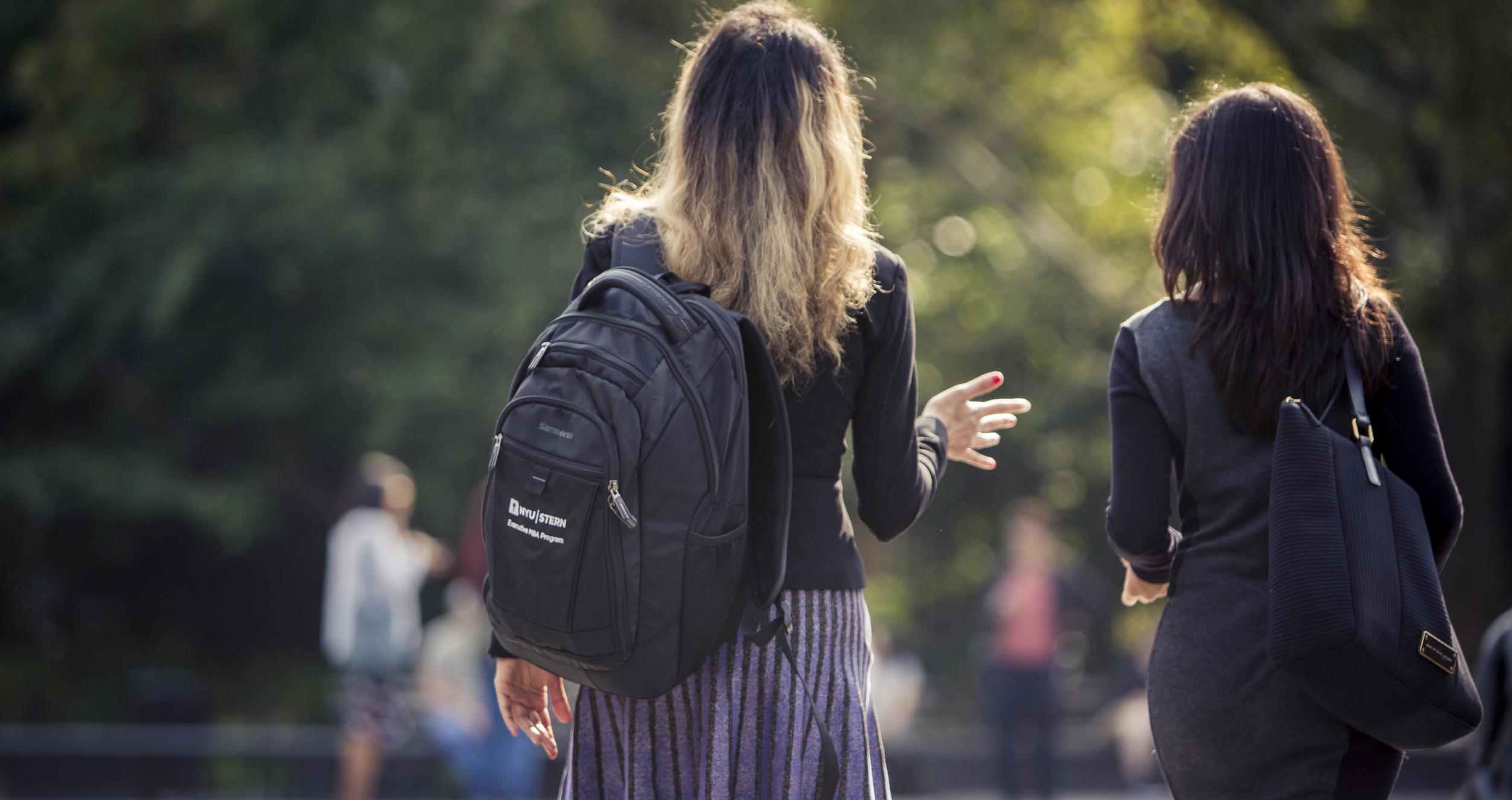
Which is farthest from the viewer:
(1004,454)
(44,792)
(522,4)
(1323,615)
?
(1004,454)

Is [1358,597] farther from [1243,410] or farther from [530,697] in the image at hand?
[530,697]

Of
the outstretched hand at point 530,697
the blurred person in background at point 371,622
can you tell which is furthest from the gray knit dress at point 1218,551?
the blurred person in background at point 371,622

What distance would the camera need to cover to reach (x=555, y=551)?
214cm

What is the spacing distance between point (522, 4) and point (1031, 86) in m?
5.33

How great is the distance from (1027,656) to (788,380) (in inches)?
314

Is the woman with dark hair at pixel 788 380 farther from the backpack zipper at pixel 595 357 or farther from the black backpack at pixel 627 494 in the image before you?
the backpack zipper at pixel 595 357

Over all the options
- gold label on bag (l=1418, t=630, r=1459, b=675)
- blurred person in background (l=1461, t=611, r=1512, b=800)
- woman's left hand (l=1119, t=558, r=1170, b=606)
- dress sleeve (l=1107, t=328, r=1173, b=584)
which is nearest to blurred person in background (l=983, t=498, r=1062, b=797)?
blurred person in background (l=1461, t=611, r=1512, b=800)

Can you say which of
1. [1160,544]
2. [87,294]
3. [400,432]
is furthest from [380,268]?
[1160,544]

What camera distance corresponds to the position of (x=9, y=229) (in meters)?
15.6

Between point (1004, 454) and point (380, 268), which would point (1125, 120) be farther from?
point (380, 268)

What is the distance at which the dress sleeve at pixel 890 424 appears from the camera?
252 cm

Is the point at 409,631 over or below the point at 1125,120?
below

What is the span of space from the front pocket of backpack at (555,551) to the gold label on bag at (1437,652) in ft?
4.22

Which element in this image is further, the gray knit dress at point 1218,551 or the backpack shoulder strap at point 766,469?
the gray knit dress at point 1218,551
